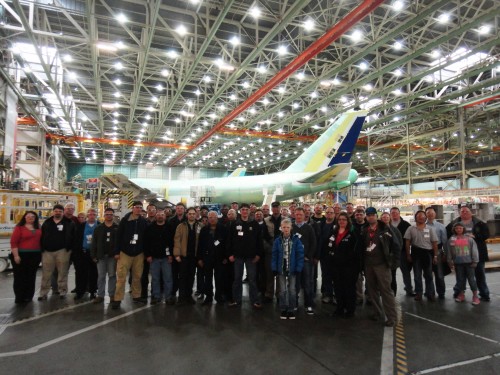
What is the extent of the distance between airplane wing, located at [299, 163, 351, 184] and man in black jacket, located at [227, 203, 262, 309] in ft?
26.4

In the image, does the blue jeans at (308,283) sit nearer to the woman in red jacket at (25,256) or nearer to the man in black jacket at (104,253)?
the man in black jacket at (104,253)

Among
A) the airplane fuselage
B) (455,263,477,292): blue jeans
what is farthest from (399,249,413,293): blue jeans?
the airplane fuselage

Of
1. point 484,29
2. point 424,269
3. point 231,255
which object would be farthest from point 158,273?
point 484,29

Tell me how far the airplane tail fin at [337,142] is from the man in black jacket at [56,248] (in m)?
11.1

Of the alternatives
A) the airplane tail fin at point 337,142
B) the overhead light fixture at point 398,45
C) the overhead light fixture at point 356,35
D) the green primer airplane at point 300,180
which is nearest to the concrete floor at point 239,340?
the green primer airplane at point 300,180

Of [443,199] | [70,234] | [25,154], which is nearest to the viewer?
[70,234]

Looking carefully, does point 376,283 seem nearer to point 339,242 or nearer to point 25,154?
point 339,242

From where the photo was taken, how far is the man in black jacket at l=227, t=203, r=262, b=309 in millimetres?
5375

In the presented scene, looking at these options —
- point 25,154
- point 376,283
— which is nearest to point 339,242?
point 376,283

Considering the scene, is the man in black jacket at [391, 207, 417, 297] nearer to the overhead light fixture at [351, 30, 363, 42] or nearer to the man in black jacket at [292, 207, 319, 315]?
the man in black jacket at [292, 207, 319, 315]

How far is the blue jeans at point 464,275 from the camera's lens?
570 cm

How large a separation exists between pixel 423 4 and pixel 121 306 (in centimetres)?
1440

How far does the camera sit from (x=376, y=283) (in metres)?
4.77

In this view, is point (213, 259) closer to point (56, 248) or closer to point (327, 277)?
point (327, 277)
